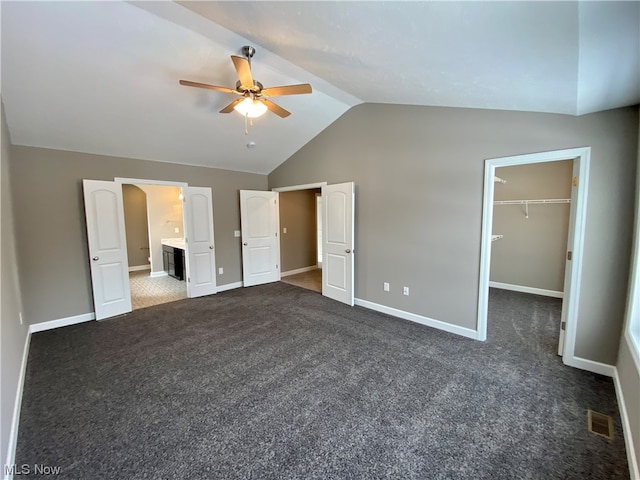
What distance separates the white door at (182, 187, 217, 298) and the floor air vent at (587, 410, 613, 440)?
513 centimetres

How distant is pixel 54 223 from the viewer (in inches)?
141

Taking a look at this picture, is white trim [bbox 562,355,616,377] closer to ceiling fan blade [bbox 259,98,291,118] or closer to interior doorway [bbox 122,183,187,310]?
ceiling fan blade [bbox 259,98,291,118]

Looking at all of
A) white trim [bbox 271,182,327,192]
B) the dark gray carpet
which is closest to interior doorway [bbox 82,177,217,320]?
the dark gray carpet

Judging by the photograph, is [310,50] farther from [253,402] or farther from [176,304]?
[176,304]

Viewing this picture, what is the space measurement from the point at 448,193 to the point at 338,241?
187cm

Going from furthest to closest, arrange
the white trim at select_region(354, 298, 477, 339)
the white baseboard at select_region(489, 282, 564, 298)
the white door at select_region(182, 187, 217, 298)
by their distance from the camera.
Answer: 1. the white door at select_region(182, 187, 217, 298)
2. the white baseboard at select_region(489, 282, 564, 298)
3. the white trim at select_region(354, 298, 477, 339)

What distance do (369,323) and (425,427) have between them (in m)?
1.78

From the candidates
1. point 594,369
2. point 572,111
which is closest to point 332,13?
point 572,111

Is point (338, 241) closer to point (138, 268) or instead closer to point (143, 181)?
point (143, 181)

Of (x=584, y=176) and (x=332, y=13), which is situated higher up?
(x=332, y=13)

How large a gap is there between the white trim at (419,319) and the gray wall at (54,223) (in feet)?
13.6

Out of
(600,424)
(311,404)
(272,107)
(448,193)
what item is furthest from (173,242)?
(600,424)

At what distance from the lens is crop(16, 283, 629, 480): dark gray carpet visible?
1.63m

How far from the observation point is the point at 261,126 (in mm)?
4082
